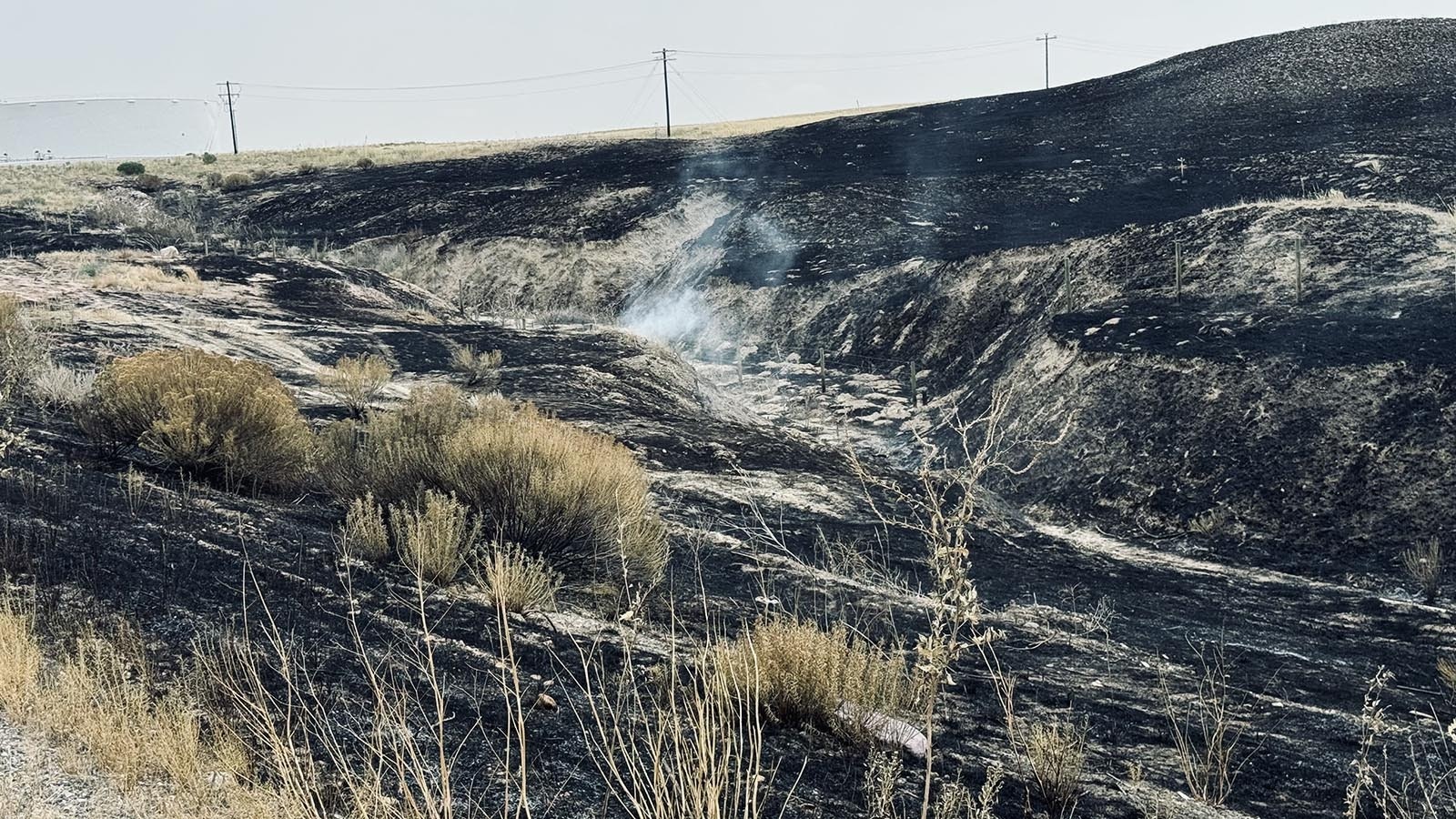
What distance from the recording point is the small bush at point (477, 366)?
19109 mm

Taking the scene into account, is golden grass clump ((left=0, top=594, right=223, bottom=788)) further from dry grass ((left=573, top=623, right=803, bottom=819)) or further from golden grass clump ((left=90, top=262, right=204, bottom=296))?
golden grass clump ((left=90, top=262, right=204, bottom=296))

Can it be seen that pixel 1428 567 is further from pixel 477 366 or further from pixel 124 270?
pixel 124 270

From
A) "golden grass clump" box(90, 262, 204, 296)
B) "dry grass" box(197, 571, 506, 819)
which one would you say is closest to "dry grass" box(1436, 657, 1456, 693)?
"dry grass" box(197, 571, 506, 819)

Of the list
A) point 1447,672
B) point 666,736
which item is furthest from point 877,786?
point 1447,672

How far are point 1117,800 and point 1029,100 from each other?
4436 cm

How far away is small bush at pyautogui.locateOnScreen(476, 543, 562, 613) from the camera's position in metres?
6.68

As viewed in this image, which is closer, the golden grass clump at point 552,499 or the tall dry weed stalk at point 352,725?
the tall dry weed stalk at point 352,725

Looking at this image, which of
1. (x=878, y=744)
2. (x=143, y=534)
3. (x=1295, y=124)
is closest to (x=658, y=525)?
(x=143, y=534)

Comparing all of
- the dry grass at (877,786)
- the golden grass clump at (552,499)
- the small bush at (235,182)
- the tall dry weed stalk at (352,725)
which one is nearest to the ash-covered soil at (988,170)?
the small bush at (235,182)

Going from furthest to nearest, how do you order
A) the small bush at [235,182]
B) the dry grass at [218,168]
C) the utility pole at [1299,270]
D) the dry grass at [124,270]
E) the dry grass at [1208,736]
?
the small bush at [235,182] → the dry grass at [218,168] → the dry grass at [124,270] → the utility pole at [1299,270] → the dry grass at [1208,736]

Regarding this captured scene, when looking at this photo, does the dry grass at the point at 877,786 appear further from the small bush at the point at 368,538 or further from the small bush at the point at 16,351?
the small bush at the point at 16,351

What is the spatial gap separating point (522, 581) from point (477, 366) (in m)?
13.3

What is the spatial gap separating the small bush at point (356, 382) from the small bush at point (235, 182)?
3726cm

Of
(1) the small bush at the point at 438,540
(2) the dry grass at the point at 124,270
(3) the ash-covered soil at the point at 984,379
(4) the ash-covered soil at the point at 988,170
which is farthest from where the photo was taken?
(4) the ash-covered soil at the point at 988,170
